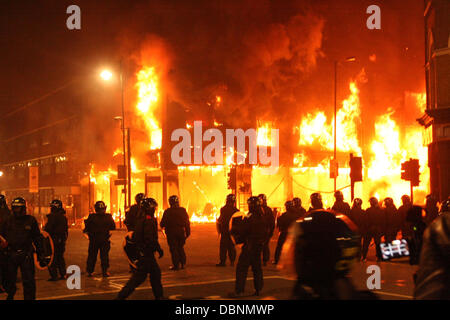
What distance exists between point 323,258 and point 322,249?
56mm

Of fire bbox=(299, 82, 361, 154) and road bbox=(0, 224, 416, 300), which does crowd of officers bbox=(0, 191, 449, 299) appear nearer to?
road bbox=(0, 224, 416, 300)

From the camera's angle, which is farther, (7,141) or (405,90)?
(7,141)

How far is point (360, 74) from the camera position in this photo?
144 ft

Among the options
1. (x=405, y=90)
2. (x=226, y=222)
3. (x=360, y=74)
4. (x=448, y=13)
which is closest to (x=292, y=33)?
(x=360, y=74)

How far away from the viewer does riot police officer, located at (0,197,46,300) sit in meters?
8.04

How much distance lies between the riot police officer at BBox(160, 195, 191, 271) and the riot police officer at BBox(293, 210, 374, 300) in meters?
9.61

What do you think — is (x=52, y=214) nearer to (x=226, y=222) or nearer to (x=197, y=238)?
(x=226, y=222)

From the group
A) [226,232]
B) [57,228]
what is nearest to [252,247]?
[226,232]

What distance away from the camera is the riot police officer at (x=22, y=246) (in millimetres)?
8039

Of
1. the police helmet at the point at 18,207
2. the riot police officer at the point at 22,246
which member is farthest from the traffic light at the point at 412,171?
the police helmet at the point at 18,207

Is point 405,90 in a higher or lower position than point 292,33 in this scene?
lower

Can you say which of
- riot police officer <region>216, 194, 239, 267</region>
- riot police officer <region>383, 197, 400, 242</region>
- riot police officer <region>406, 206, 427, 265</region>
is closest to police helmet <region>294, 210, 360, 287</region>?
riot police officer <region>406, 206, 427, 265</region>

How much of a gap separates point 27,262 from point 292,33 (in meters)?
32.9
